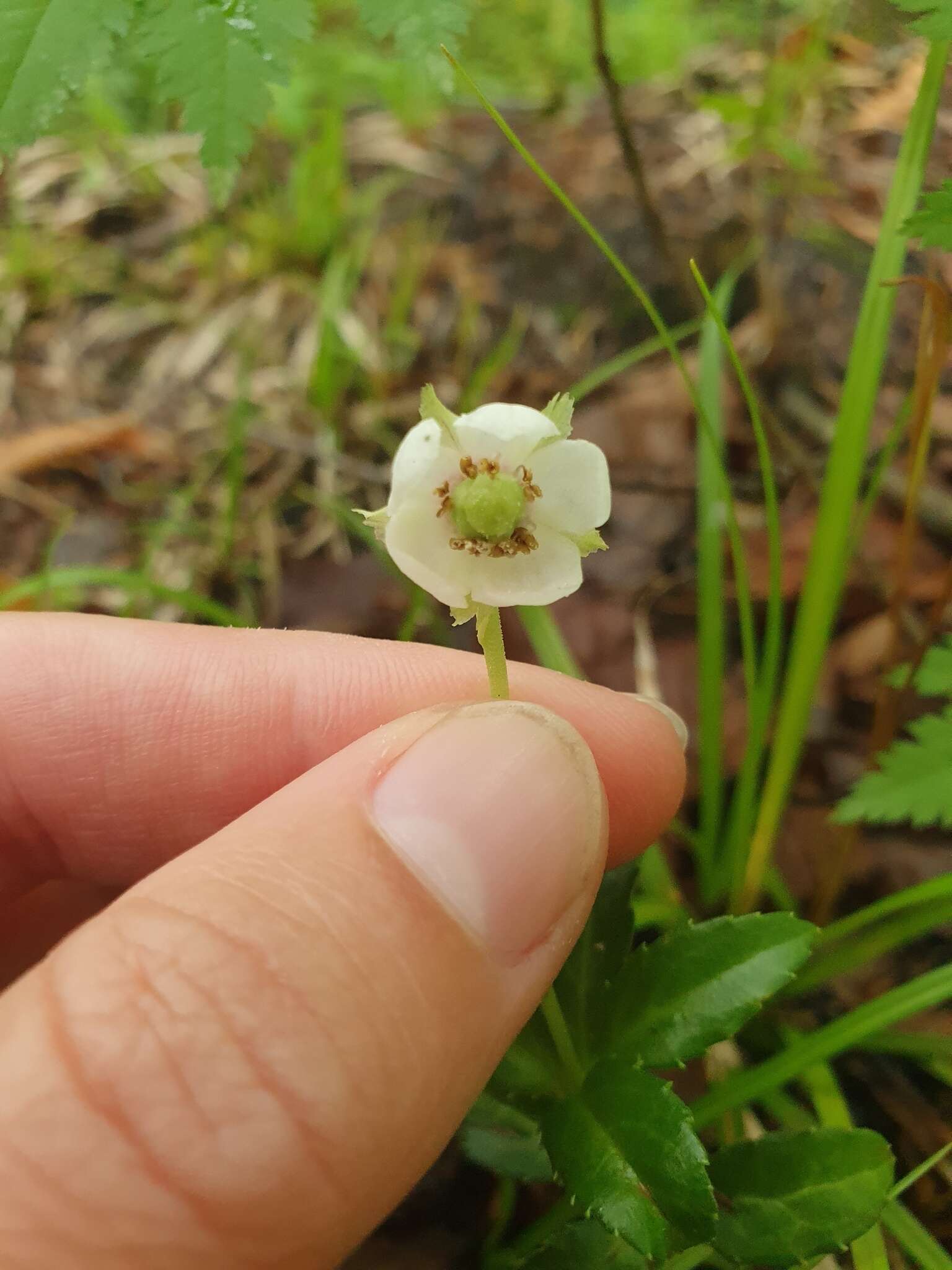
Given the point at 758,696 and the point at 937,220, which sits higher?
the point at 937,220

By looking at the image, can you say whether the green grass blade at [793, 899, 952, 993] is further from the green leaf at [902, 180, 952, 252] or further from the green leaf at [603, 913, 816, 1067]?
the green leaf at [902, 180, 952, 252]

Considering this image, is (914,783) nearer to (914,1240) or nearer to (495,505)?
(914,1240)

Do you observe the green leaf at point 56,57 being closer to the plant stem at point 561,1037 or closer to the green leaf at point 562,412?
the green leaf at point 562,412

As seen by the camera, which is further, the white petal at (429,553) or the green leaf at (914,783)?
the green leaf at (914,783)

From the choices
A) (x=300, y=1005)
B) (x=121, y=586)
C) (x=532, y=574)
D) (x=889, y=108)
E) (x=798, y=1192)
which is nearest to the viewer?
(x=300, y=1005)

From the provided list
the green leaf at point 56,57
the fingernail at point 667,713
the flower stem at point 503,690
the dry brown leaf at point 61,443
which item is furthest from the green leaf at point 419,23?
the dry brown leaf at point 61,443

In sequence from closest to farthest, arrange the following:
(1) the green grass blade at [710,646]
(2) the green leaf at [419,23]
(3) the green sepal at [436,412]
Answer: (3) the green sepal at [436,412] < (2) the green leaf at [419,23] < (1) the green grass blade at [710,646]

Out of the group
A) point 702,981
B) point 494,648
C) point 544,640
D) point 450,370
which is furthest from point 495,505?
point 450,370
